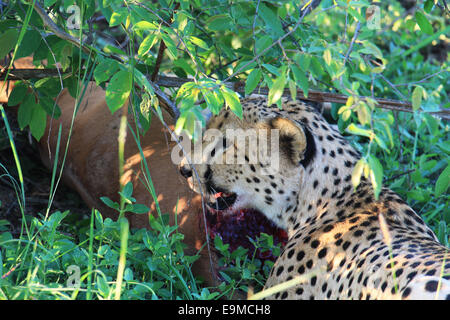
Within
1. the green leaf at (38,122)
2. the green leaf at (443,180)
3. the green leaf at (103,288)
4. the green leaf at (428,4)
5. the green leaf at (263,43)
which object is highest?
the green leaf at (428,4)

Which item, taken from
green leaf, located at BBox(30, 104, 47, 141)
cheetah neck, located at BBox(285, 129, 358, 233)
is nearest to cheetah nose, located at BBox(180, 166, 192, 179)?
cheetah neck, located at BBox(285, 129, 358, 233)

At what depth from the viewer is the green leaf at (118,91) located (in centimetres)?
217

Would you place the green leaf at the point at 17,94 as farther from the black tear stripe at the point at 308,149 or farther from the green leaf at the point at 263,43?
the black tear stripe at the point at 308,149

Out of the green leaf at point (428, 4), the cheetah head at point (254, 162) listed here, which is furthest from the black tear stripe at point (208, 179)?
the green leaf at point (428, 4)

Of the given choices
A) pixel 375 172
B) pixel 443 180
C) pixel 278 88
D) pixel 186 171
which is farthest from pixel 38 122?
pixel 443 180

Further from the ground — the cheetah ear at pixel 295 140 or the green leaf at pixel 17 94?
the green leaf at pixel 17 94

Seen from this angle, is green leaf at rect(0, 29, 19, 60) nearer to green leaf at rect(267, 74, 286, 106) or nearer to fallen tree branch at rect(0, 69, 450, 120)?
fallen tree branch at rect(0, 69, 450, 120)

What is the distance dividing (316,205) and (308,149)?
26cm

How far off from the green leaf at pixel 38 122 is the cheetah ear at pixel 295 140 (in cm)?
106

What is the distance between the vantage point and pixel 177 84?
290cm

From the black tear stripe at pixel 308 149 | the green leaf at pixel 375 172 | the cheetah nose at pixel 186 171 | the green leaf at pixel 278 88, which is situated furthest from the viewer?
the cheetah nose at pixel 186 171

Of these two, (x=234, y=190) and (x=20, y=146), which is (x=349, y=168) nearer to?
(x=234, y=190)

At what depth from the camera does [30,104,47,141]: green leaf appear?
9.07 ft

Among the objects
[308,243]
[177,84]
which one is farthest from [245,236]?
[177,84]
